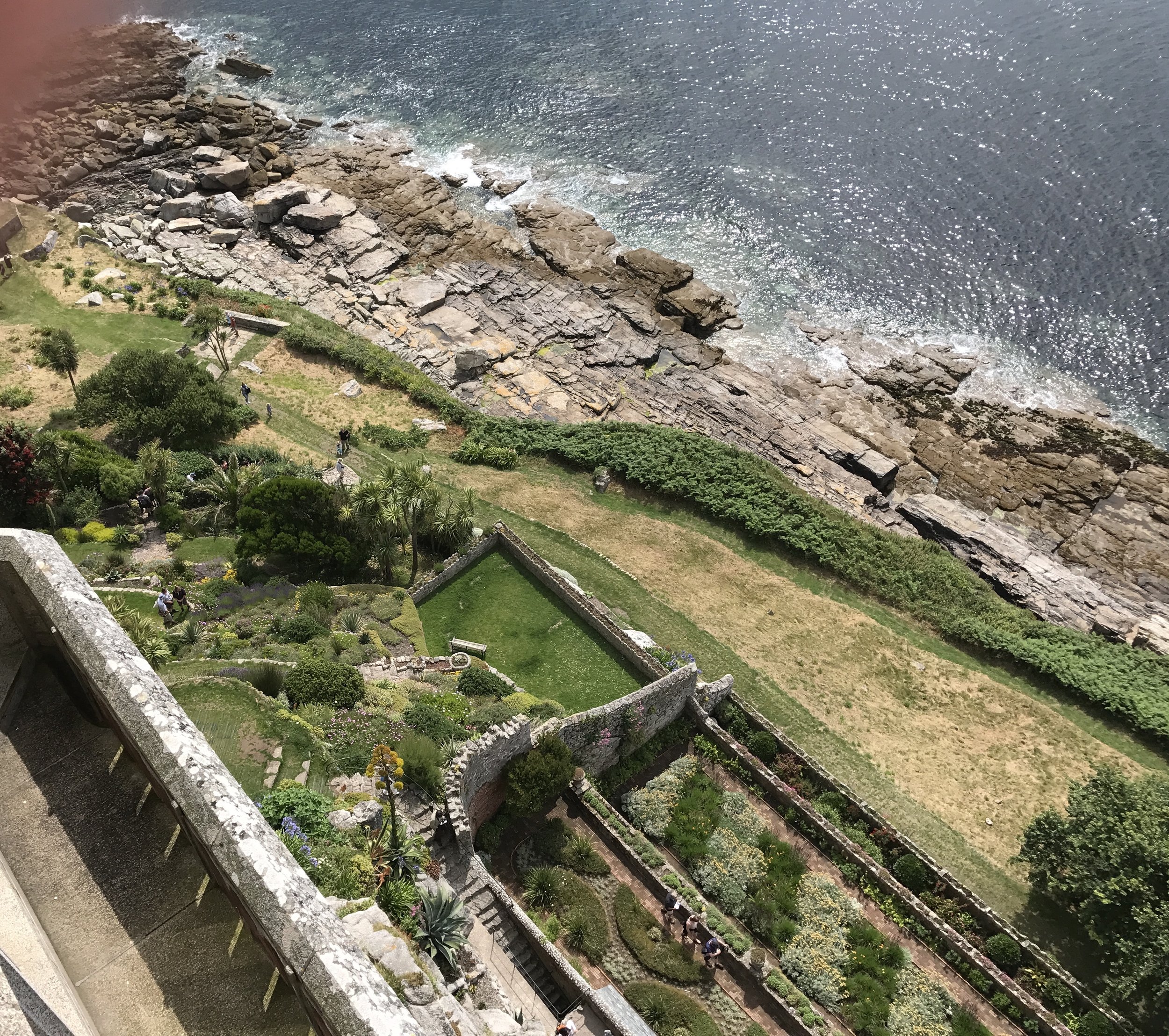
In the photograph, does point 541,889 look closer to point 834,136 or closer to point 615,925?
point 615,925

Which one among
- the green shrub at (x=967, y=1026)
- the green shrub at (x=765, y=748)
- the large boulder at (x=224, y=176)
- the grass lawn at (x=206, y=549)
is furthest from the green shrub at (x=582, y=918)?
the large boulder at (x=224, y=176)

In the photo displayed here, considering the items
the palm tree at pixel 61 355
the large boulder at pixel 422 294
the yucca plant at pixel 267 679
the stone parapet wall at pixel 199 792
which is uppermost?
the stone parapet wall at pixel 199 792

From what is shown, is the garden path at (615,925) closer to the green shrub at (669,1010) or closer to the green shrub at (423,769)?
the green shrub at (669,1010)

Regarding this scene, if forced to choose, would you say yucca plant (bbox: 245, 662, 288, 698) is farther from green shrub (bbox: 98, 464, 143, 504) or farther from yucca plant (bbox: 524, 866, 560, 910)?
green shrub (bbox: 98, 464, 143, 504)

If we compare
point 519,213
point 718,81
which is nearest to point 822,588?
point 519,213

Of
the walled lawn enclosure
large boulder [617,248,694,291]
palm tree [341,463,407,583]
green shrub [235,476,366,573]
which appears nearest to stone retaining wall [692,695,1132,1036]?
the walled lawn enclosure

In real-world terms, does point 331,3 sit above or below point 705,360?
above

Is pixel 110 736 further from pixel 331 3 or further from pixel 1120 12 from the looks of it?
pixel 1120 12
